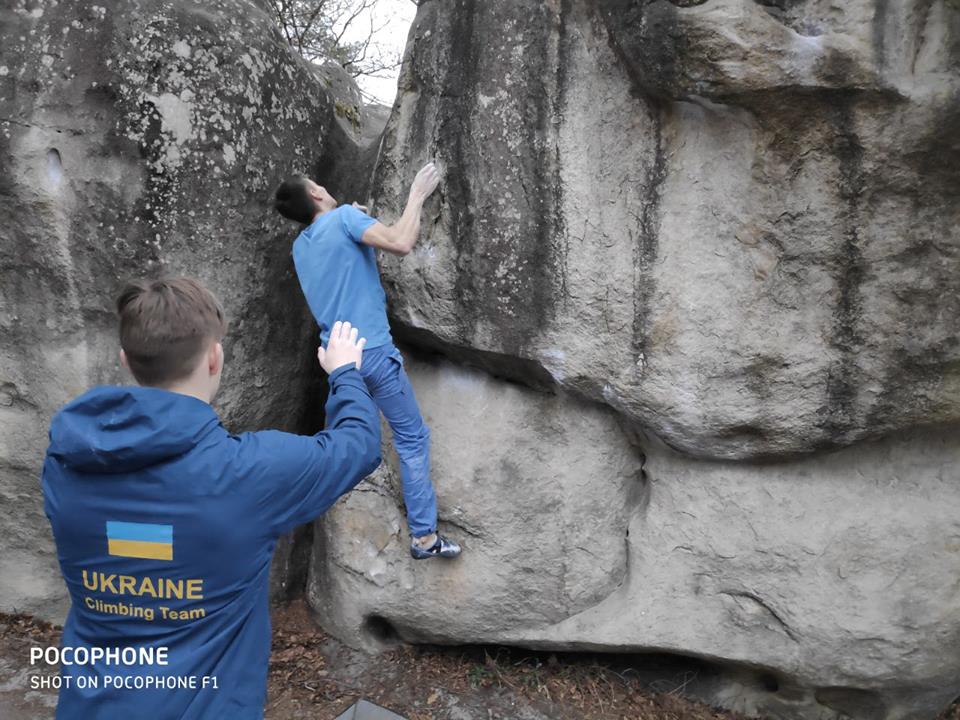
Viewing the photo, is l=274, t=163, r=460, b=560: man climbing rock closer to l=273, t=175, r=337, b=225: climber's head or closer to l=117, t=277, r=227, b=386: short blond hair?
l=273, t=175, r=337, b=225: climber's head

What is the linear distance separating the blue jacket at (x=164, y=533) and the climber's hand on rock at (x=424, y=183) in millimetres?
1868

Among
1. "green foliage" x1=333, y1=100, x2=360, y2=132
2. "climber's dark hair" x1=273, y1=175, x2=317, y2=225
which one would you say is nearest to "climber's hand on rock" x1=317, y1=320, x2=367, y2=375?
"climber's dark hair" x1=273, y1=175, x2=317, y2=225

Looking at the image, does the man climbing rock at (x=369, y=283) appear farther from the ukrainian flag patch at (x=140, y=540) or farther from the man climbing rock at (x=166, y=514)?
the ukrainian flag patch at (x=140, y=540)

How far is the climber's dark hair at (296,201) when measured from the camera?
3.58 metres

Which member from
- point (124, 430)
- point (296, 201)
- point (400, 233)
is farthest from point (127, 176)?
point (124, 430)

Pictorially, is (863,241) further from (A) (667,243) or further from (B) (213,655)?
(B) (213,655)

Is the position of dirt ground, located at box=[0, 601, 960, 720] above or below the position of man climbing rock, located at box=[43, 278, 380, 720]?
below

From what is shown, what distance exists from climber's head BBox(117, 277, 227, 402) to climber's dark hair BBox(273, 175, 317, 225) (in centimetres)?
182

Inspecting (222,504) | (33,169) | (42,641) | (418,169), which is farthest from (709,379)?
(42,641)

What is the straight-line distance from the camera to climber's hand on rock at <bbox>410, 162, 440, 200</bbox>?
11.5 feet

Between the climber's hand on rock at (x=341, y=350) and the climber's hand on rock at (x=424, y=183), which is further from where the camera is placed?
the climber's hand on rock at (x=424, y=183)

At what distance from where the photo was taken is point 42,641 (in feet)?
13.4

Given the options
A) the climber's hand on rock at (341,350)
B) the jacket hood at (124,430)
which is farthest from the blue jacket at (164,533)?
the climber's hand on rock at (341,350)

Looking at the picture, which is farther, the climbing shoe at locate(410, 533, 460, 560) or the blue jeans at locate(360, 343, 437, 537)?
the climbing shoe at locate(410, 533, 460, 560)
